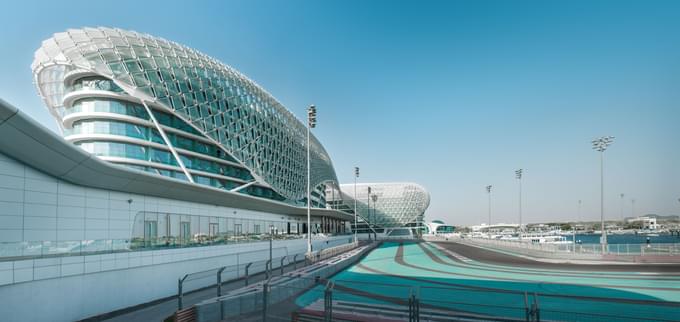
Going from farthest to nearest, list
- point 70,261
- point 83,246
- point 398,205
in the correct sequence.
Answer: point 398,205 < point 83,246 < point 70,261

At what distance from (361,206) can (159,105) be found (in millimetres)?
108265

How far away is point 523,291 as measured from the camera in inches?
374

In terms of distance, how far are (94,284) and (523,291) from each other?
15776 mm

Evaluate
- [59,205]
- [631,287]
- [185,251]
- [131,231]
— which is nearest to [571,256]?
[631,287]

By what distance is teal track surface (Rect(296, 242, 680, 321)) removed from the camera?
831 cm

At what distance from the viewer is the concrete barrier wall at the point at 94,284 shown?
42.8 ft

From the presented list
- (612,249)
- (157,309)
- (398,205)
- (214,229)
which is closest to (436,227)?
(398,205)

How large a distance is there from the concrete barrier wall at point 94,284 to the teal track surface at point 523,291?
8.23 m

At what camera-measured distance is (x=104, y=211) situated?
1875 centimetres

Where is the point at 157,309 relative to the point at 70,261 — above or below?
below

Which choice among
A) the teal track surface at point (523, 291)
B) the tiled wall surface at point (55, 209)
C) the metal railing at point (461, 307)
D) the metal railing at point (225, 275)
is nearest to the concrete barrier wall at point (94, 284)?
the metal railing at point (225, 275)

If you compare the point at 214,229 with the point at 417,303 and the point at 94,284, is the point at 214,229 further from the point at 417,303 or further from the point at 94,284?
the point at 417,303

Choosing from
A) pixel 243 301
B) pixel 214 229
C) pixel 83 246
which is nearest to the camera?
pixel 243 301

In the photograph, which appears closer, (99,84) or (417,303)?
(417,303)
